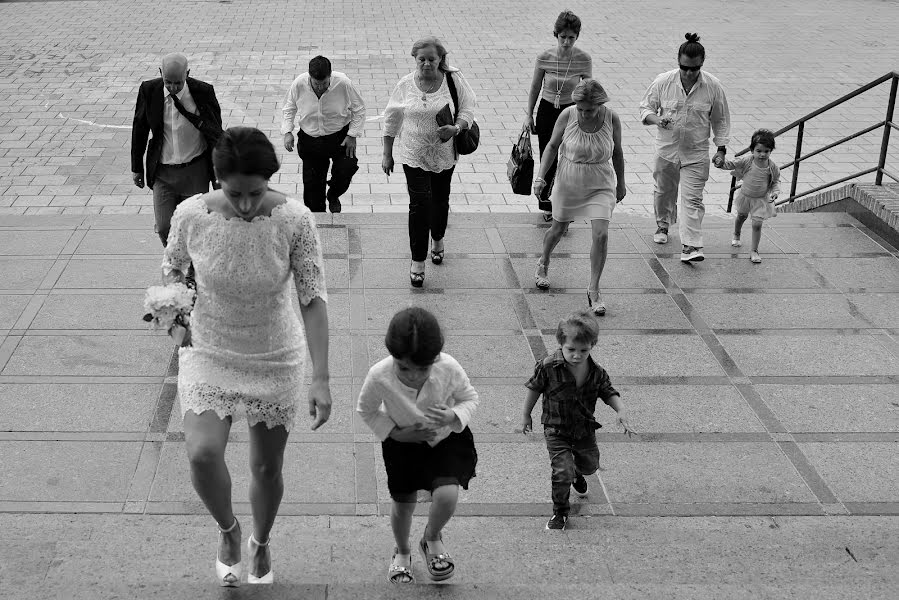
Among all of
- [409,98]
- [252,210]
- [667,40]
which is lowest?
[667,40]

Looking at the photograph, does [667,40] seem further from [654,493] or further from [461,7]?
[654,493]

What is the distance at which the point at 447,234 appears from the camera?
8625 millimetres

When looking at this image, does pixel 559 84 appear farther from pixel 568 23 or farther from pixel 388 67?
pixel 388 67

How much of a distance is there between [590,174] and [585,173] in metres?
0.04

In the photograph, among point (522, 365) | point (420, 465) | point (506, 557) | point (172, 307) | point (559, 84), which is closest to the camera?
point (172, 307)

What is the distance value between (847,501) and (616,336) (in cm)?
214

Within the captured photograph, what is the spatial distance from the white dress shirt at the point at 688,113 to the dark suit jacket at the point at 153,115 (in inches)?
134

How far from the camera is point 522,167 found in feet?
27.1

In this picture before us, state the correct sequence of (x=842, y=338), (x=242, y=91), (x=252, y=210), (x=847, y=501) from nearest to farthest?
1. (x=252, y=210)
2. (x=847, y=501)
3. (x=842, y=338)
4. (x=242, y=91)

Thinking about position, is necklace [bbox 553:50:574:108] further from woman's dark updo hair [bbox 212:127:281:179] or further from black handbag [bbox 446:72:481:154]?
woman's dark updo hair [bbox 212:127:281:179]

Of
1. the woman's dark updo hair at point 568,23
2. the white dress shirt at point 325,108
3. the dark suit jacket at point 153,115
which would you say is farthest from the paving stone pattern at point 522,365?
the woman's dark updo hair at point 568,23

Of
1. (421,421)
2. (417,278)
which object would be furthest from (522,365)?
(421,421)

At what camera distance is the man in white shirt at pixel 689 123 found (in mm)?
8086

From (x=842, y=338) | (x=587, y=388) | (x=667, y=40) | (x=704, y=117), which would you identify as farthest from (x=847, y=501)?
(x=667, y=40)
